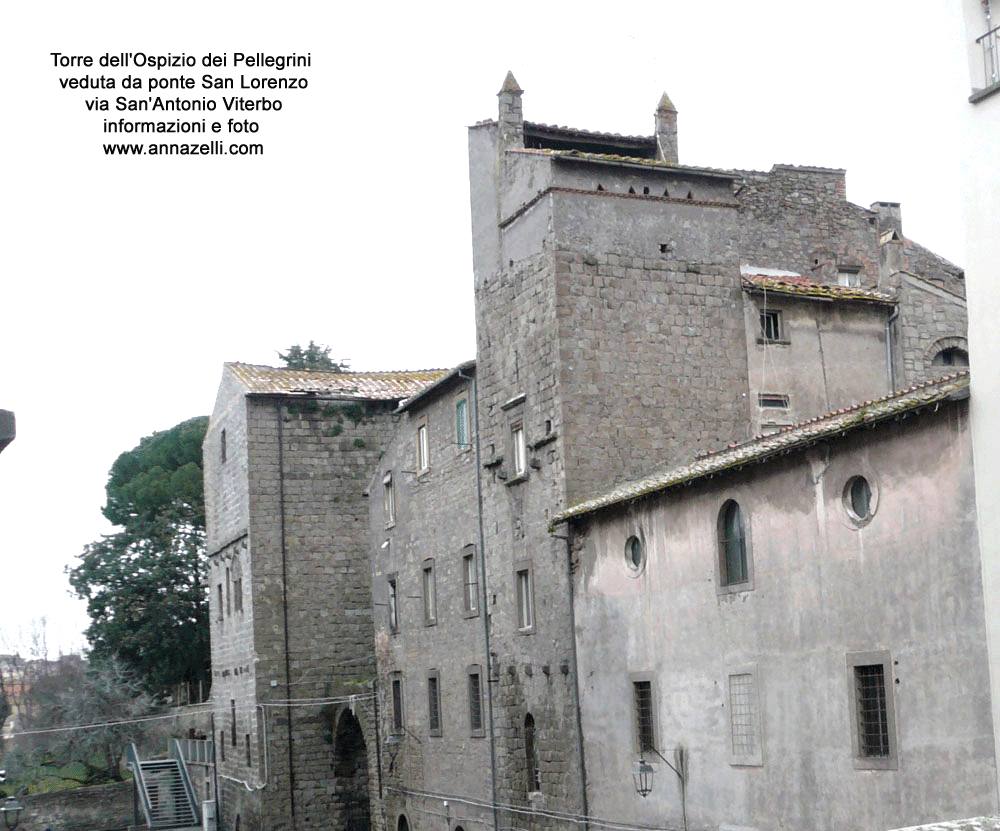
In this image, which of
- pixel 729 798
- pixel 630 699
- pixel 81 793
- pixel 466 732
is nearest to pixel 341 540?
pixel 466 732

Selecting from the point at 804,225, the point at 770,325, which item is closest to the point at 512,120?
the point at 770,325

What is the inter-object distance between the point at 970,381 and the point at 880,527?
2.15m

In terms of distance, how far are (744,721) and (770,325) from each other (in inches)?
339

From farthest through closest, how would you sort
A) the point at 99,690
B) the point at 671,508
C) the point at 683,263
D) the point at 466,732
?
the point at 99,690 → the point at 466,732 → the point at 683,263 → the point at 671,508

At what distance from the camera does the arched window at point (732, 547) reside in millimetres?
18312

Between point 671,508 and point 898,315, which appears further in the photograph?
point 898,315

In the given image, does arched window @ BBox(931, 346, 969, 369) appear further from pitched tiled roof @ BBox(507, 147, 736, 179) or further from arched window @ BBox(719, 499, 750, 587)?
arched window @ BBox(719, 499, 750, 587)

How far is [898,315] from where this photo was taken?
24.8 metres

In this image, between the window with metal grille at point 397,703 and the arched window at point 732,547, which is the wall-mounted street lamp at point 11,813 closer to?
the window with metal grille at point 397,703

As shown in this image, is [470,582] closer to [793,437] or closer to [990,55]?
[793,437]


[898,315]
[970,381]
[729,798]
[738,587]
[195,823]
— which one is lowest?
[195,823]

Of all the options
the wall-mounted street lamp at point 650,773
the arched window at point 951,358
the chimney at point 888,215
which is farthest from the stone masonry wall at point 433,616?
the chimney at point 888,215

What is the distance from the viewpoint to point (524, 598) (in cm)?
2505

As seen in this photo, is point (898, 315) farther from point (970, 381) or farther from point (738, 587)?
point (970, 381)
